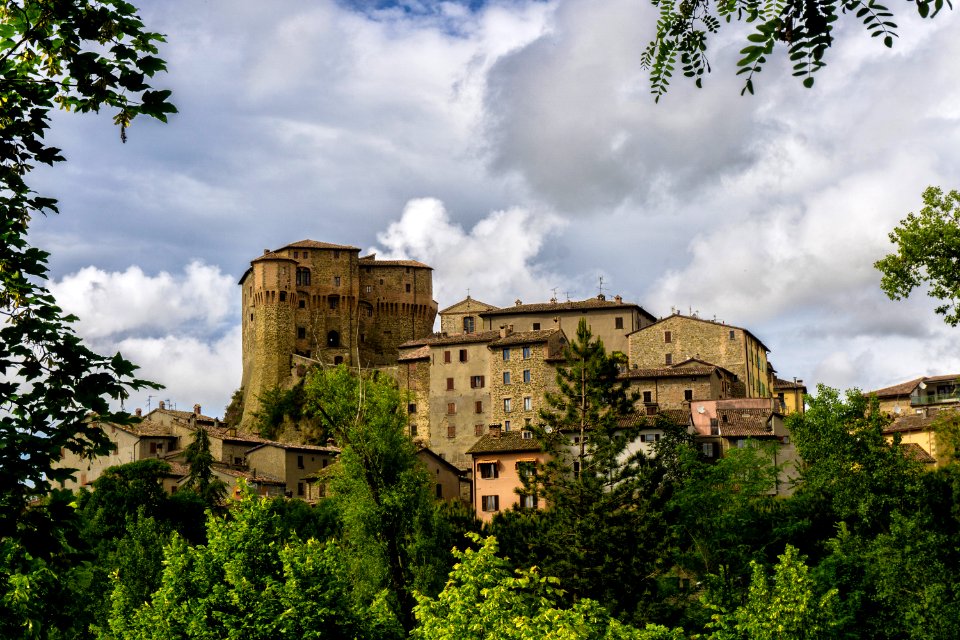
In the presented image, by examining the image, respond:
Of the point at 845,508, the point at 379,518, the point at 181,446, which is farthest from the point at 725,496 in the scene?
the point at 181,446

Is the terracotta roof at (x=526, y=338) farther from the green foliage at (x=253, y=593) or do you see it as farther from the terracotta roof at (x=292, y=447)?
the green foliage at (x=253, y=593)

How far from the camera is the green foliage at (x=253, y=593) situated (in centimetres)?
2375

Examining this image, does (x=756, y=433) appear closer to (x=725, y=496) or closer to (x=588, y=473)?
(x=725, y=496)

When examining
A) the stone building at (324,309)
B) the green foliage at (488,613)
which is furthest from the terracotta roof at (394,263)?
the green foliage at (488,613)

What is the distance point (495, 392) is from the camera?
77.4 meters

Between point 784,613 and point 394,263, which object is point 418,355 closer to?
point 394,263

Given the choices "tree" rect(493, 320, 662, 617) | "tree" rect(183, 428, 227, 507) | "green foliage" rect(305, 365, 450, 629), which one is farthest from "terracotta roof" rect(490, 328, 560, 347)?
"green foliage" rect(305, 365, 450, 629)

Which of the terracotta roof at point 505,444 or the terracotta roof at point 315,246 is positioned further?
the terracotta roof at point 315,246

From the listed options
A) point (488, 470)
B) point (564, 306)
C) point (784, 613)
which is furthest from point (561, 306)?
point (784, 613)

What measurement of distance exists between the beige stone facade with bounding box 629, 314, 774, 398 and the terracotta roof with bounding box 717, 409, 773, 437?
10.1 m

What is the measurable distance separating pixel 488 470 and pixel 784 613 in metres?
33.4

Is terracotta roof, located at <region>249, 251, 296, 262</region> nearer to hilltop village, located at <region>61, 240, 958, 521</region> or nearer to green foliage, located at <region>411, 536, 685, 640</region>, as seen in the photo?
hilltop village, located at <region>61, 240, 958, 521</region>

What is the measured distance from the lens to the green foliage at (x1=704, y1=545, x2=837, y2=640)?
30.5 m

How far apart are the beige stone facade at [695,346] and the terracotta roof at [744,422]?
1006 centimetres
